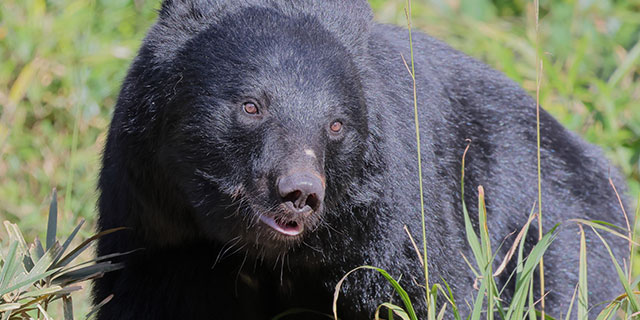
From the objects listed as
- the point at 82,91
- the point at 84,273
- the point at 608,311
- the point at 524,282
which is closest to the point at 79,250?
the point at 84,273

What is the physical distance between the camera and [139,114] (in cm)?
365

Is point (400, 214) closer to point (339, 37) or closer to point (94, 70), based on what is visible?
point (339, 37)

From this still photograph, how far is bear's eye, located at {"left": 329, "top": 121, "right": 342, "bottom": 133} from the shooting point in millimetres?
3502

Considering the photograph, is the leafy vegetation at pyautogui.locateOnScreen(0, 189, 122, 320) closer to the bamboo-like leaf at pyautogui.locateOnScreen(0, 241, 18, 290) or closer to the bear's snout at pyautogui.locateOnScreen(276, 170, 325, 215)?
the bamboo-like leaf at pyautogui.locateOnScreen(0, 241, 18, 290)

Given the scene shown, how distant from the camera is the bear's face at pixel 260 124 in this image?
336 centimetres

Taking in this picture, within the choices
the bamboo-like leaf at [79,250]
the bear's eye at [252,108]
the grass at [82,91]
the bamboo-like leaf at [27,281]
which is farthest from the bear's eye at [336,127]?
the grass at [82,91]

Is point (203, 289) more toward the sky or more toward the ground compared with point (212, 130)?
more toward the ground

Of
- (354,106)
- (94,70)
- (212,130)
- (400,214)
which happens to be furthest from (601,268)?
(94,70)

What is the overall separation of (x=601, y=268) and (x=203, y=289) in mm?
2076

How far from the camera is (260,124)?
3.40 metres

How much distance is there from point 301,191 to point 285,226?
0.29 metres

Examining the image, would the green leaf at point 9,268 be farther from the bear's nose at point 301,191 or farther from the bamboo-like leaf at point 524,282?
the bamboo-like leaf at point 524,282

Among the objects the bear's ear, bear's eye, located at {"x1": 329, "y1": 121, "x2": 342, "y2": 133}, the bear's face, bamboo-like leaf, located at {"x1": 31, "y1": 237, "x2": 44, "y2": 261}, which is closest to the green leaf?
bamboo-like leaf, located at {"x1": 31, "y1": 237, "x2": 44, "y2": 261}

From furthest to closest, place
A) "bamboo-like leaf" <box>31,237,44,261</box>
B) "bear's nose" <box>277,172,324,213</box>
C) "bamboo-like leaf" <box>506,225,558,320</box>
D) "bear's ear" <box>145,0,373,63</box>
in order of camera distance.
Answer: "bamboo-like leaf" <box>31,237,44,261</box> < "bear's ear" <box>145,0,373,63</box> < "bamboo-like leaf" <box>506,225,558,320</box> < "bear's nose" <box>277,172,324,213</box>
